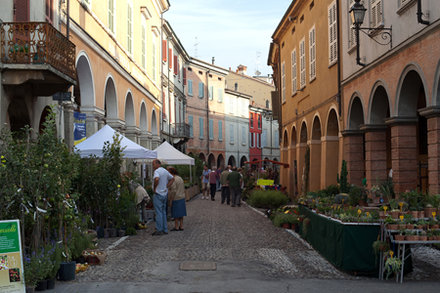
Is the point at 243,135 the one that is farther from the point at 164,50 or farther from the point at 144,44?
the point at 144,44

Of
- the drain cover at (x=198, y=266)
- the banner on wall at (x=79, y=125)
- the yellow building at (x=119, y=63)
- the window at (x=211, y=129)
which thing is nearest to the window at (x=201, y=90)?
the window at (x=211, y=129)

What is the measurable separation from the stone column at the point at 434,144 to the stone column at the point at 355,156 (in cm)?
635

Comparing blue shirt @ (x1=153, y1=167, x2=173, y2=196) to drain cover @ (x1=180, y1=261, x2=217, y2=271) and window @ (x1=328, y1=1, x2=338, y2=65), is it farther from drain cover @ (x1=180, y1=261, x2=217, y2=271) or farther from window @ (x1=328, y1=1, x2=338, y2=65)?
window @ (x1=328, y1=1, x2=338, y2=65)

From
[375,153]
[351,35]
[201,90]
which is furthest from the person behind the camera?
[201,90]

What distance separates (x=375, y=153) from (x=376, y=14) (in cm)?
362

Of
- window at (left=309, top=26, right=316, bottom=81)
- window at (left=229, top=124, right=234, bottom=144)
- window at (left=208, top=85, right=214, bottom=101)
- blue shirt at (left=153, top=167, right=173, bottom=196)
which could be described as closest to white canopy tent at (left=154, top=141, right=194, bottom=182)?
window at (left=309, top=26, right=316, bottom=81)

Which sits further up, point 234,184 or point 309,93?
point 309,93

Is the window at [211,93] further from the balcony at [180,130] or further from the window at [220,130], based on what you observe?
the balcony at [180,130]

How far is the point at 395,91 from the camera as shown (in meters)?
13.9

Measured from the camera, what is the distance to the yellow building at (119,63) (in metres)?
18.5

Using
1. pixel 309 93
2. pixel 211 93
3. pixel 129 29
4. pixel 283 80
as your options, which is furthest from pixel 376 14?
pixel 211 93

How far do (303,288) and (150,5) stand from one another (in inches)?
1047

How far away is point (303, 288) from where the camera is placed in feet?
25.0

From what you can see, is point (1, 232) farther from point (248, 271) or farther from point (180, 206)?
point (180, 206)
